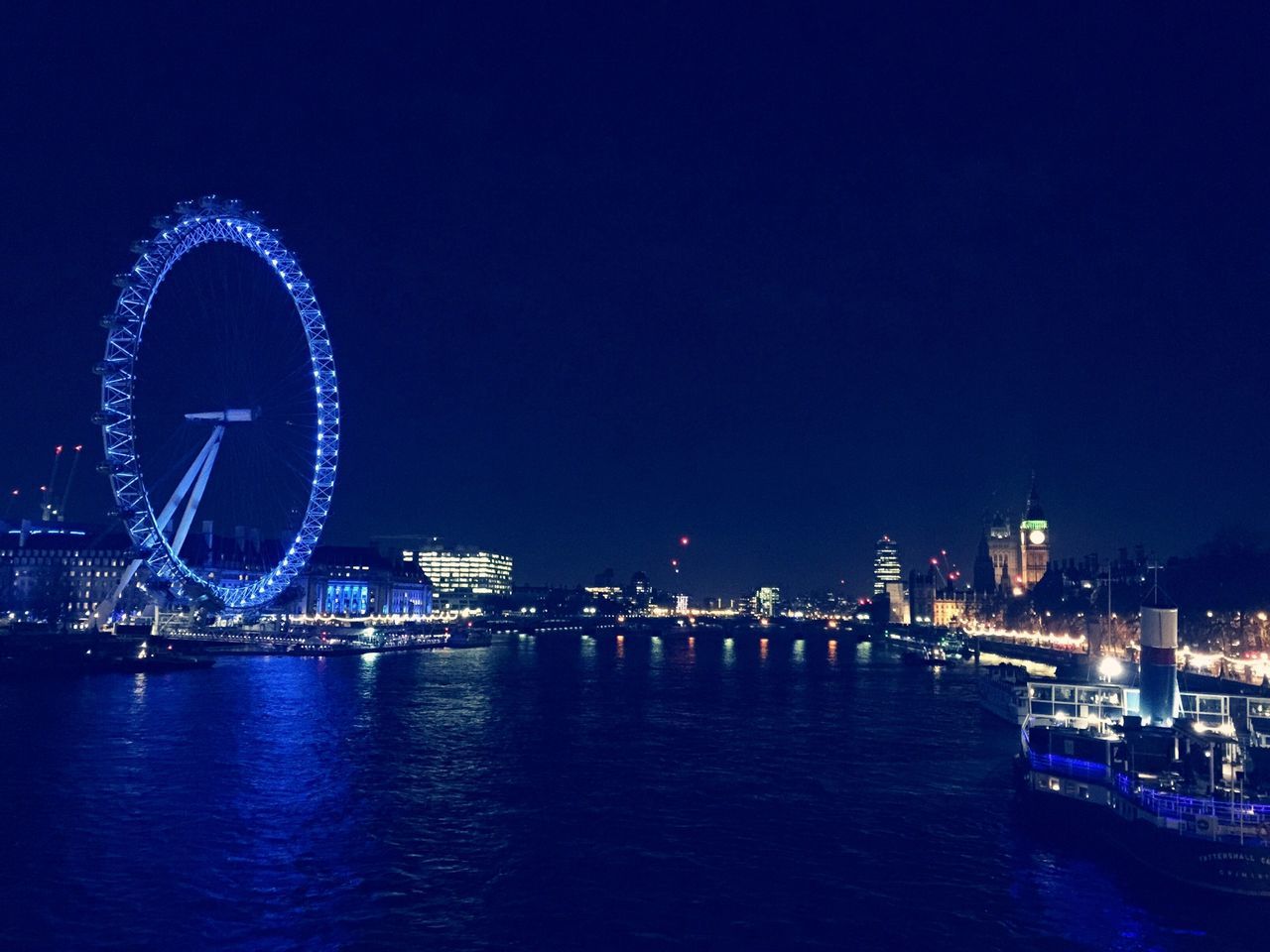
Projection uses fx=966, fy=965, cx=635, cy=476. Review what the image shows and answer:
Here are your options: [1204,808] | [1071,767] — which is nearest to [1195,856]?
[1204,808]

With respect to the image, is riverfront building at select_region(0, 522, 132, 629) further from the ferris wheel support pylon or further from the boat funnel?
the boat funnel

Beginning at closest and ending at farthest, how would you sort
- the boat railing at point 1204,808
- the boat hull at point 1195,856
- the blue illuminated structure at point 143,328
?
the boat hull at point 1195,856 → the boat railing at point 1204,808 → the blue illuminated structure at point 143,328

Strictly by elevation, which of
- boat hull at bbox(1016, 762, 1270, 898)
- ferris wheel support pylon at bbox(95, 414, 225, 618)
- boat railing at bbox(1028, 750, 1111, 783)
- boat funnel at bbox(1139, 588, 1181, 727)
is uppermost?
ferris wheel support pylon at bbox(95, 414, 225, 618)

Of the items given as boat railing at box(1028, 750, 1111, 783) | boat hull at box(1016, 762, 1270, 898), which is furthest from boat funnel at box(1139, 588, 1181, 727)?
boat hull at box(1016, 762, 1270, 898)

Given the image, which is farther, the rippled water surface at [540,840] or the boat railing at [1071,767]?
the boat railing at [1071,767]

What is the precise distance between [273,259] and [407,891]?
70697 mm

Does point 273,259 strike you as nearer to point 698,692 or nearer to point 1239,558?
point 698,692

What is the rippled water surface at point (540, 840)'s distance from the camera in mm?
24891

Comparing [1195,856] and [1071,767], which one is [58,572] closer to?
[1071,767]

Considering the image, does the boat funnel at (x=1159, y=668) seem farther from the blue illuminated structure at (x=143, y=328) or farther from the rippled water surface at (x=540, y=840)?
A: the blue illuminated structure at (x=143, y=328)

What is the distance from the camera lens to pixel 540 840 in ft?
108

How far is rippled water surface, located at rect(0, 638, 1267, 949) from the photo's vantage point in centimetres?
2489

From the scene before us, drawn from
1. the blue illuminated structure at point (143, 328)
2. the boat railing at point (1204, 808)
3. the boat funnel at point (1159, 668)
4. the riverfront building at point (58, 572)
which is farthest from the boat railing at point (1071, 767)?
the riverfront building at point (58, 572)

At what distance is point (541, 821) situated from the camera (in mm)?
35438
